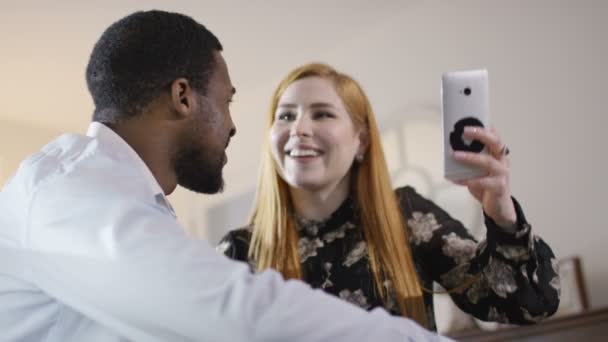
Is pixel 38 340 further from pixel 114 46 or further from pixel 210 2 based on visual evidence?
pixel 210 2

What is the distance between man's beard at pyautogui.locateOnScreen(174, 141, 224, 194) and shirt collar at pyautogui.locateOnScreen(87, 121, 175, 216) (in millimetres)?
71

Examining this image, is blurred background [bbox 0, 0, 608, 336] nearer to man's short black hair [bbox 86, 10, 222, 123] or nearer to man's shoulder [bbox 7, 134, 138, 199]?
man's short black hair [bbox 86, 10, 222, 123]

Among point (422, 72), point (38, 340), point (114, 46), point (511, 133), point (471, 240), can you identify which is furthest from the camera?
point (422, 72)

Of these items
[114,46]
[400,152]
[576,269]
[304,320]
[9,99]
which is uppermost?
[114,46]

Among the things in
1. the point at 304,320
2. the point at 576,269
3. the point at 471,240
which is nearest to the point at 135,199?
the point at 304,320

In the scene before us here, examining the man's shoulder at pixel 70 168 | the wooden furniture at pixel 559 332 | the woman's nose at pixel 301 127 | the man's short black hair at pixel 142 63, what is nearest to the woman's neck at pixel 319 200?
the woman's nose at pixel 301 127

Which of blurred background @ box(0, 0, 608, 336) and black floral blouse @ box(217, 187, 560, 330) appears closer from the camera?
black floral blouse @ box(217, 187, 560, 330)

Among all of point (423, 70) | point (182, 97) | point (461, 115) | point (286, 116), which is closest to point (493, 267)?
point (461, 115)

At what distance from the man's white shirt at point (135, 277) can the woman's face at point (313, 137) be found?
2.35ft

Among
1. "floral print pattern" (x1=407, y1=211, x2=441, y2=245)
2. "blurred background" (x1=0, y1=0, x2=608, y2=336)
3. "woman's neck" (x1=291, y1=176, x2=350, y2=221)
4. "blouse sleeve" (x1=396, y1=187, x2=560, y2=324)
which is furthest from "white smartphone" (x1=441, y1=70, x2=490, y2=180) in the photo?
"blurred background" (x1=0, y1=0, x2=608, y2=336)

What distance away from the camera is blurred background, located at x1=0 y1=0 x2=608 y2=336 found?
320 centimetres

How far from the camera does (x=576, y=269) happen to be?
3129mm

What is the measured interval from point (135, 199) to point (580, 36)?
2.80m

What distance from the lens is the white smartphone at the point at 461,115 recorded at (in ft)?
4.18
